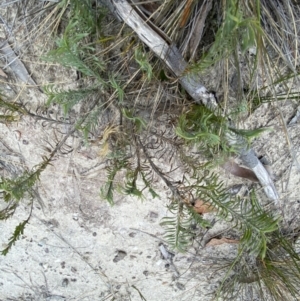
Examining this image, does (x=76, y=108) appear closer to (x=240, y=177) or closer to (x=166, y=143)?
(x=166, y=143)

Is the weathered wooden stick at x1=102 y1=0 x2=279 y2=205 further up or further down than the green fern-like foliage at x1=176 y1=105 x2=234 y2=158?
further up

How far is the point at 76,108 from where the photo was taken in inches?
54.2

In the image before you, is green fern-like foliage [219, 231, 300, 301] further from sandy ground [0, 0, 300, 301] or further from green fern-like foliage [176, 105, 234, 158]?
green fern-like foliage [176, 105, 234, 158]

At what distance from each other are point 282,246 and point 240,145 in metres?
0.51

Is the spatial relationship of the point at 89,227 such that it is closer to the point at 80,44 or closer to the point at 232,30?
the point at 80,44

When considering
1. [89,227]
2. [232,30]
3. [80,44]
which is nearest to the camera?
[232,30]

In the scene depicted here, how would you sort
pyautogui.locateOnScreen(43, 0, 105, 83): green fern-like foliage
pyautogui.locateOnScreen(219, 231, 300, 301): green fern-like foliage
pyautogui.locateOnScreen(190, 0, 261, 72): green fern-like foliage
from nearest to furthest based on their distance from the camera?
pyautogui.locateOnScreen(190, 0, 261, 72): green fern-like foliage → pyautogui.locateOnScreen(43, 0, 105, 83): green fern-like foliage → pyautogui.locateOnScreen(219, 231, 300, 301): green fern-like foliage

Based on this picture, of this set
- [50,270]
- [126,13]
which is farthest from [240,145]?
[50,270]

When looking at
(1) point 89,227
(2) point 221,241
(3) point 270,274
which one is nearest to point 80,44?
(1) point 89,227

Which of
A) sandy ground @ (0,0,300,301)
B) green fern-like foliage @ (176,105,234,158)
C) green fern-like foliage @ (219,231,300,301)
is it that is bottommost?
green fern-like foliage @ (219,231,300,301)

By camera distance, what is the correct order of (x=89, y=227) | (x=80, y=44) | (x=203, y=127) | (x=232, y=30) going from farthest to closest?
(x=89, y=227) < (x=80, y=44) < (x=203, y=127) < (x=232, y=30)

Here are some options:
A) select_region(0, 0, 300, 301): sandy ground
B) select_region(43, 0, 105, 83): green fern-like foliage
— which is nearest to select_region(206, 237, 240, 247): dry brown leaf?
select_region(0, 0, 300, 301): sandy ground

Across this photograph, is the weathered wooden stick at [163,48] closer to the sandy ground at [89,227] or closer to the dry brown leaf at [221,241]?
the sandy ground at [89,227]

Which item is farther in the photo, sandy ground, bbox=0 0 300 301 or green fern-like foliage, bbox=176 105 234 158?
sandy ground, bbox=0 0 300 301
